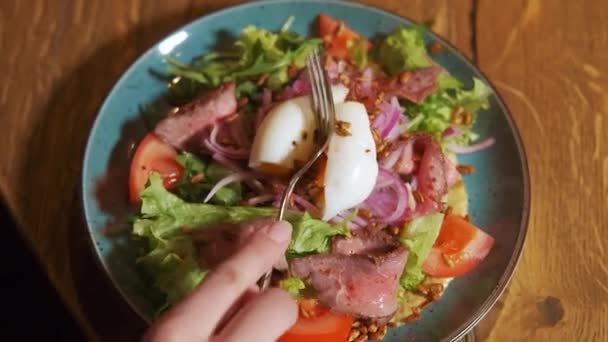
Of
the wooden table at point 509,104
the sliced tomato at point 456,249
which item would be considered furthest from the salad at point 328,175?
the wooden table at point 509,104

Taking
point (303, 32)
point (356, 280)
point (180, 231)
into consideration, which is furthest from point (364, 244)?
point (303, 32)

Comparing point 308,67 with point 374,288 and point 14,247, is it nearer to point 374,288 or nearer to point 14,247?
point 374,288

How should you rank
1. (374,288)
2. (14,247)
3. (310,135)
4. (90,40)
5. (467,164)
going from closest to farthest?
(374,288) → (310,135) → (467,164) → (90,40) → (14,247)

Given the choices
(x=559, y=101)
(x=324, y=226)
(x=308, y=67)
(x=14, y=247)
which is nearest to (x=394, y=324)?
(x=324, y=226)

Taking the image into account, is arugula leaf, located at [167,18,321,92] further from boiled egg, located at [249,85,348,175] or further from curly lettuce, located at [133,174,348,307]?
curly lettuce, located at [133,174,348,307]

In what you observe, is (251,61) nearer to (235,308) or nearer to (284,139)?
(284,139)

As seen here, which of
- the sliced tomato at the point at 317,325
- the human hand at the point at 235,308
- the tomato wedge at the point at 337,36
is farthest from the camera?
the tomato wedge at the point at 337,36

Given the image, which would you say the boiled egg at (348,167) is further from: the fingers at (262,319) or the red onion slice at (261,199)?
the fingers at (262,319)
